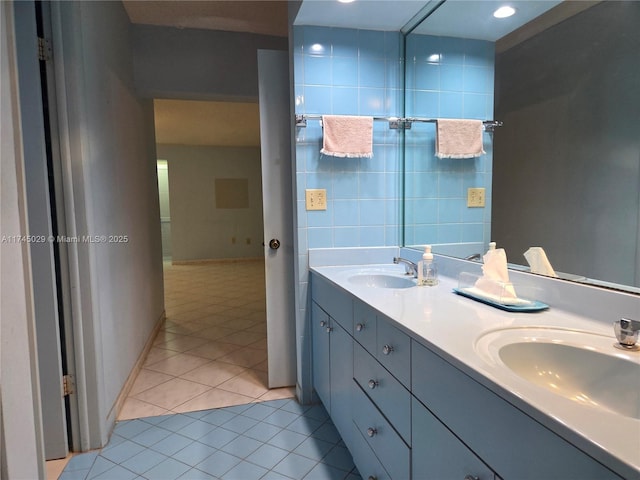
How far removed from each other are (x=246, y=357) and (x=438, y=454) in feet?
6.82

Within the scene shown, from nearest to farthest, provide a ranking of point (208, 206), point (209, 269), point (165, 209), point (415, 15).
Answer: point (415, 15) → point (209, 269) → point (208, 206) → point (165, 209)

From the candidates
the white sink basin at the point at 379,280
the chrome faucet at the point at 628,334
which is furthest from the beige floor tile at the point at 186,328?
the chrome faucet at the point at 628,334

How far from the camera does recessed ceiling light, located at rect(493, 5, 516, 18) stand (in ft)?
4.57

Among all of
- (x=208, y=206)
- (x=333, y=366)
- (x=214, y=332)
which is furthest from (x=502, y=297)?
(x=208, y=206)

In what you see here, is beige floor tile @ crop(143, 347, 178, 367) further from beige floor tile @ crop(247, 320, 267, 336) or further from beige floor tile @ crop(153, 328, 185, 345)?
beige floor tile @ crop(247, 320, 267, 336)

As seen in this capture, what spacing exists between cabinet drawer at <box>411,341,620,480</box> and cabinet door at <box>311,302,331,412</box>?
88 cm

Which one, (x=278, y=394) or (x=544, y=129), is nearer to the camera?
(x=544, y=129)

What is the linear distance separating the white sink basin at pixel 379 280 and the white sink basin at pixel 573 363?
834mm

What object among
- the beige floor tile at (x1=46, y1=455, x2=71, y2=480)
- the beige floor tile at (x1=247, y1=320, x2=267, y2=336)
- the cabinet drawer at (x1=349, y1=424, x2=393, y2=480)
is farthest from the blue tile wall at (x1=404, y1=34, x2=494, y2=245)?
the beige floor tile at (x1=46, y1=455, x2=71, y2=480)

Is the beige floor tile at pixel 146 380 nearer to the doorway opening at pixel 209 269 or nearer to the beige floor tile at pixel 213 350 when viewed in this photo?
the doorway opening at pixel 209 269

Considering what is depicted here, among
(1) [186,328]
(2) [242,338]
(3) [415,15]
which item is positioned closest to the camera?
(3) [415,15]

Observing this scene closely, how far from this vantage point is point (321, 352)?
1.87 meters

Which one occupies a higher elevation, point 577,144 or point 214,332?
point 577,144

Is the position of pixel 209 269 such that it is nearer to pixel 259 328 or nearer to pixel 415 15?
pixel 259 328
